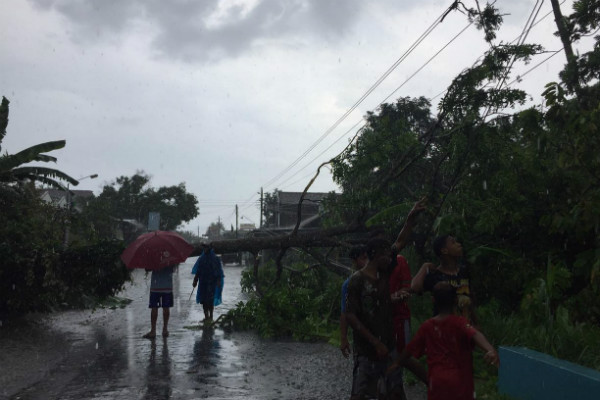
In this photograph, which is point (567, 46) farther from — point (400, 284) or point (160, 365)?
point (160, 365)

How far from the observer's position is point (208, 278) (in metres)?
12.8

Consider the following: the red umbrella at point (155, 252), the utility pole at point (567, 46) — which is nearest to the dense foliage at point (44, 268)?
the red umbrella at point (155, 252)

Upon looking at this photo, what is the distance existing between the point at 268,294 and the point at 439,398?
8.26 metres

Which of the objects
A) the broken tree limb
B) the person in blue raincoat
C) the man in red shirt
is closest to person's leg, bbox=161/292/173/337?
the person in blue raincoat

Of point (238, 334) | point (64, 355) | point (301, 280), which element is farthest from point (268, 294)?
point (64, 355)

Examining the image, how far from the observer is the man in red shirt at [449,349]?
3.95 metres

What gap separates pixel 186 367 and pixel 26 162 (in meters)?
8.39

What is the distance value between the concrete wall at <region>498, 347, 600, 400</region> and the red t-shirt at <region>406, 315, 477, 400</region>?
1.50 m

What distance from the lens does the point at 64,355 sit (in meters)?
9.20

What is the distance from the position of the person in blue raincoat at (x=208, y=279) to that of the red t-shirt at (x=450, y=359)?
9.08m

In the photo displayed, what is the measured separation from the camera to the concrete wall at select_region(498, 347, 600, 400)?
4.95 meters

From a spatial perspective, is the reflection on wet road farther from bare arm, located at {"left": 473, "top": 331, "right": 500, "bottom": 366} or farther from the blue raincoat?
bare arm, located at {"left": 473, "top": 331, "right": 500, "bottom": 366}

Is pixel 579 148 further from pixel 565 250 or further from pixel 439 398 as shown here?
pixel 439 398

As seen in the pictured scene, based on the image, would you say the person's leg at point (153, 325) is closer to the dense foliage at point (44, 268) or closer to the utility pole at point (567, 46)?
the dense foliage at point (44, 268)
